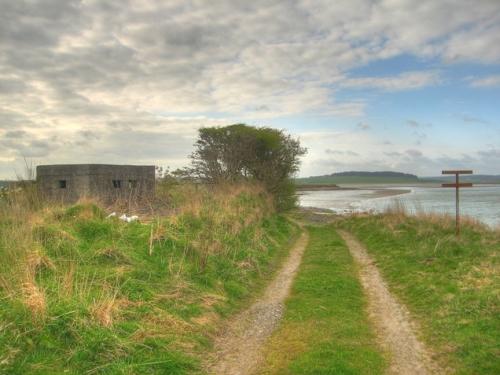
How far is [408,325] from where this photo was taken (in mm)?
7074

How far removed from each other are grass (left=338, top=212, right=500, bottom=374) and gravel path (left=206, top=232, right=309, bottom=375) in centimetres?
245

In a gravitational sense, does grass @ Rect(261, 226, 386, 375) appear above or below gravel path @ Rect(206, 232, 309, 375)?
above

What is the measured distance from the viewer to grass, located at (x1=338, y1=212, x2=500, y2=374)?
596 cm

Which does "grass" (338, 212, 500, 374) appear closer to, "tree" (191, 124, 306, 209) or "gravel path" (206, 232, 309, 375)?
"gravel path" (206, 232, 309, 375)

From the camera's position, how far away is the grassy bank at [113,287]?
16.8ft

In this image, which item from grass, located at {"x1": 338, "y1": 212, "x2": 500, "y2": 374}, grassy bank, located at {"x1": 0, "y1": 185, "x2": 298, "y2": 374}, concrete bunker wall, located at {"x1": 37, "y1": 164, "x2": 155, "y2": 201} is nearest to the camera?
grassy bank, located at {"x1": 0, "y1": 185, "x2": 298, "y2": 374}

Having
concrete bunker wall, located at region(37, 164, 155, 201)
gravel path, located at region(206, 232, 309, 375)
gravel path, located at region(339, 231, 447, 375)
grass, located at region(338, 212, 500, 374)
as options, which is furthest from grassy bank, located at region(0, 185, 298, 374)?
concrete bunker wall, located at region(37, 164, 155, 201)

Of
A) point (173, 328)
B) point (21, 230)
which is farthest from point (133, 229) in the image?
point (173, 328)

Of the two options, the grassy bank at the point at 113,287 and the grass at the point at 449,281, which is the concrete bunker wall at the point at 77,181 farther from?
the grass at the point at 449,281

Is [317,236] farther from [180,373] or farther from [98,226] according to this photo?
[180,373]

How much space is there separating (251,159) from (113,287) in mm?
20253

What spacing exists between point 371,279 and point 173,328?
5.75 m

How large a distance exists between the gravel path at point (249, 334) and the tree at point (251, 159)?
654 inches

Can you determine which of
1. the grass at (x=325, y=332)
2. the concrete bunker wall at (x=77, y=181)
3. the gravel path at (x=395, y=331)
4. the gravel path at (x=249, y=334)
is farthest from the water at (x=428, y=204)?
the concrete bunker wall at (x=77, y=181)
